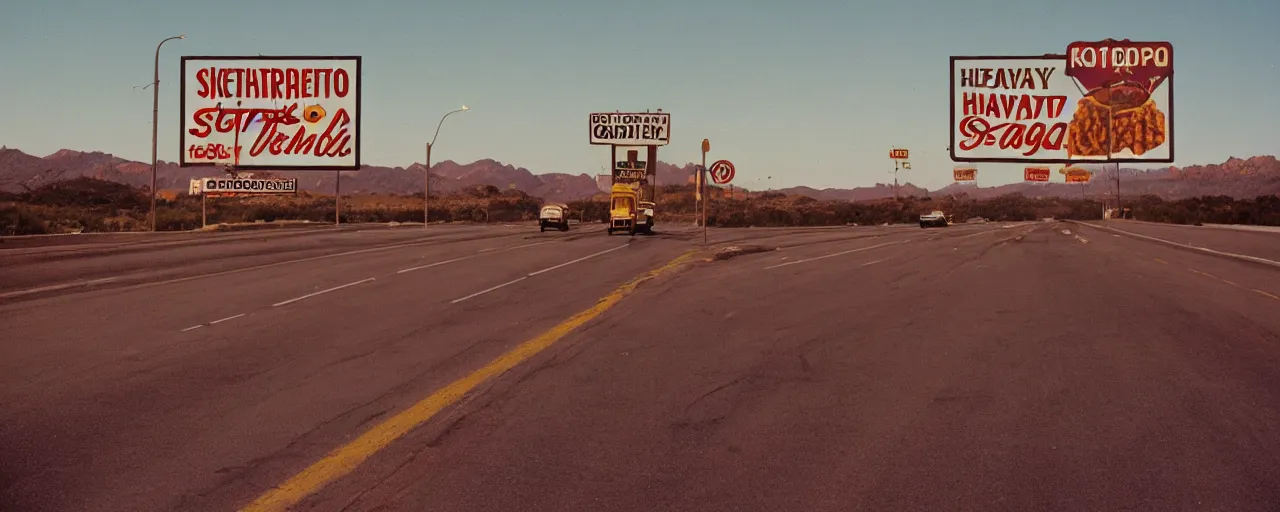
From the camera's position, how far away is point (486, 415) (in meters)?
6.32

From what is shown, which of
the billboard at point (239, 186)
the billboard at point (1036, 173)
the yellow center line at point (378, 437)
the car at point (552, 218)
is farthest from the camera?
the billboard at point (1036, 173)

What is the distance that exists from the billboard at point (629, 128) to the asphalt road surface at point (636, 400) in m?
62.6

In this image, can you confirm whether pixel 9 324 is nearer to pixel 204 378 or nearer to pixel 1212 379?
pixel 204 378

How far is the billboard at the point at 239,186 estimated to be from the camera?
55.2 meters

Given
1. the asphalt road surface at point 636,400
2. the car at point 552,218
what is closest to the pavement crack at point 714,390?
the asphalt road surface at point 636,400

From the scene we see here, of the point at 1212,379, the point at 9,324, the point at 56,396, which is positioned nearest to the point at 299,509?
the point at 56,396

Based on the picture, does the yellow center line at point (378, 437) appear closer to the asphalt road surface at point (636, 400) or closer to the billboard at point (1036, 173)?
the asphalt road surface at point (636, 400)

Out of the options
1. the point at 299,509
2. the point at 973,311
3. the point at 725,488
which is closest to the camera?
the point at 299,509

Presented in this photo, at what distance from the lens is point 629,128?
7750 centimetres

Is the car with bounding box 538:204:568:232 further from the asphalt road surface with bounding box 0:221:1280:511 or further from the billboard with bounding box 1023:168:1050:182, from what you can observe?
the billboard with bounding box 1023:168:1050:182

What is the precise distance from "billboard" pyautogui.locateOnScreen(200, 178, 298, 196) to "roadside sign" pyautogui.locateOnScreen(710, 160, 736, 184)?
27077 mm

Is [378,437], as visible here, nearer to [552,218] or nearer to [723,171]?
[552,218]

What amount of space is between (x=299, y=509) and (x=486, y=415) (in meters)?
1.96

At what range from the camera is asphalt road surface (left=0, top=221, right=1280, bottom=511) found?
15.7 ft
